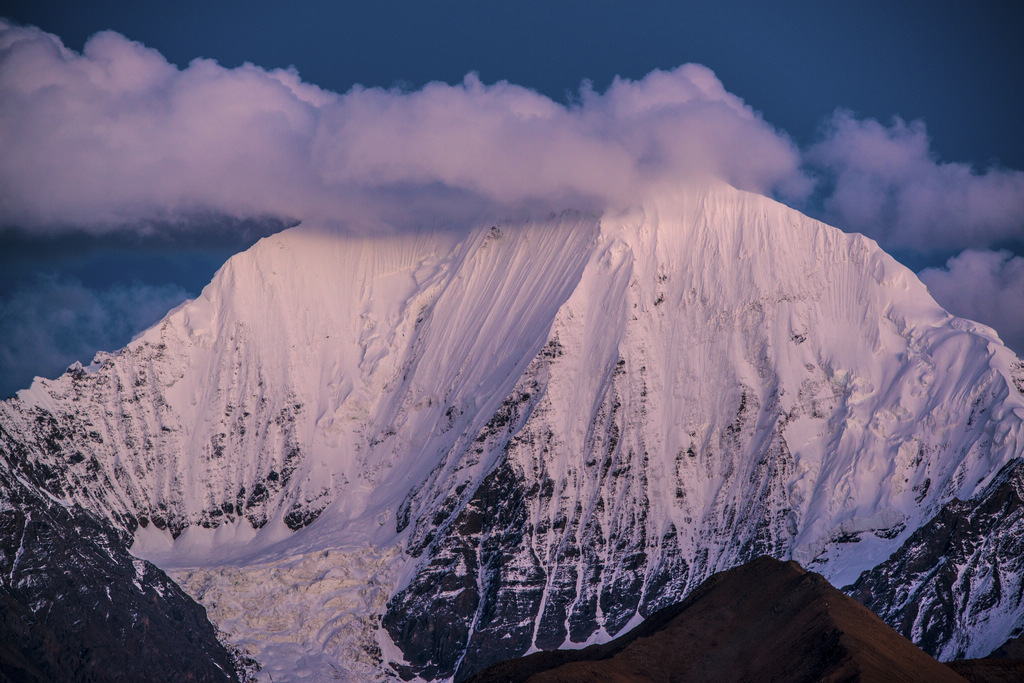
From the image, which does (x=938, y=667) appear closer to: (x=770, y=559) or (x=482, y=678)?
(x=770, y=559)

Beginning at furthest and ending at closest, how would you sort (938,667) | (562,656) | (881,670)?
1. (562,656)
2. (938,667)
3. (881,670)

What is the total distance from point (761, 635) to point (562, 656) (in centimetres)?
1868

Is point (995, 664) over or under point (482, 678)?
over

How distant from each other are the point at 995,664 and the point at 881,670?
23.5 metres

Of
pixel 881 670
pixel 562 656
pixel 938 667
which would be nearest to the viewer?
pixel 881 670

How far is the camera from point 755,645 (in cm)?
13388

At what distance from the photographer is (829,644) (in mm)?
126062

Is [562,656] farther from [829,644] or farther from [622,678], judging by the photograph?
[829,644]

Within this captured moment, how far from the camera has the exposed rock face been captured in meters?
125

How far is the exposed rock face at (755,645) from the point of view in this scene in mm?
124938

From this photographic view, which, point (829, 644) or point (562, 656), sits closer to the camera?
point (829, 644)

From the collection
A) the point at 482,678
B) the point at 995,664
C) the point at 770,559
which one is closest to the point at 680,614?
the point at 770,559

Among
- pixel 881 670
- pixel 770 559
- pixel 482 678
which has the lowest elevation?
pixel 482 678

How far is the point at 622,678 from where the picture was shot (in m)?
131
